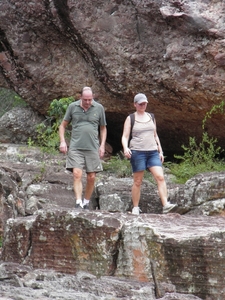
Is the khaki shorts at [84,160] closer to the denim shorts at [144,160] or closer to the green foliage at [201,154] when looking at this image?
the denim shorts at [144,160]

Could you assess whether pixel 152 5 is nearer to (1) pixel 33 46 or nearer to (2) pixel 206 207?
(1) pixel 33 46

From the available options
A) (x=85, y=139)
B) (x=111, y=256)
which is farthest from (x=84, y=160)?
(x=111, y=256)

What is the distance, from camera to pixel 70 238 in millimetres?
6309

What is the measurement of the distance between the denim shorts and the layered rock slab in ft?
4.05

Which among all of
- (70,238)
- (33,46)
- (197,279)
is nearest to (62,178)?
(33,46)

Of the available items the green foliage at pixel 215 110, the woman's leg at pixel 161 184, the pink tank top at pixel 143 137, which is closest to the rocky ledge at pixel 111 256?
the woman's leg at pixel 161 184

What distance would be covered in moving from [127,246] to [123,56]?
5402 mm

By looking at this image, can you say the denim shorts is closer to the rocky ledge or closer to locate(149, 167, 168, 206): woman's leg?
locate(149, 167, 168, 206): woman's leg

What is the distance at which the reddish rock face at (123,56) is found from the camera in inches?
400

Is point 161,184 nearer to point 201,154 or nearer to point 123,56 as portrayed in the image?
point 201,154

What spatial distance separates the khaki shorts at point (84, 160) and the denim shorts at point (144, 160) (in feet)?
1.78

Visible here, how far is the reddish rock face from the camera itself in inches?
400

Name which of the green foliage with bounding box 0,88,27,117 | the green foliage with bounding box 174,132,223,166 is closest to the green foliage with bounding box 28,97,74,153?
the green foliage with bounding box 174,132,223,166

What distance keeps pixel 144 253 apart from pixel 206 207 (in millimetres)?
2654
